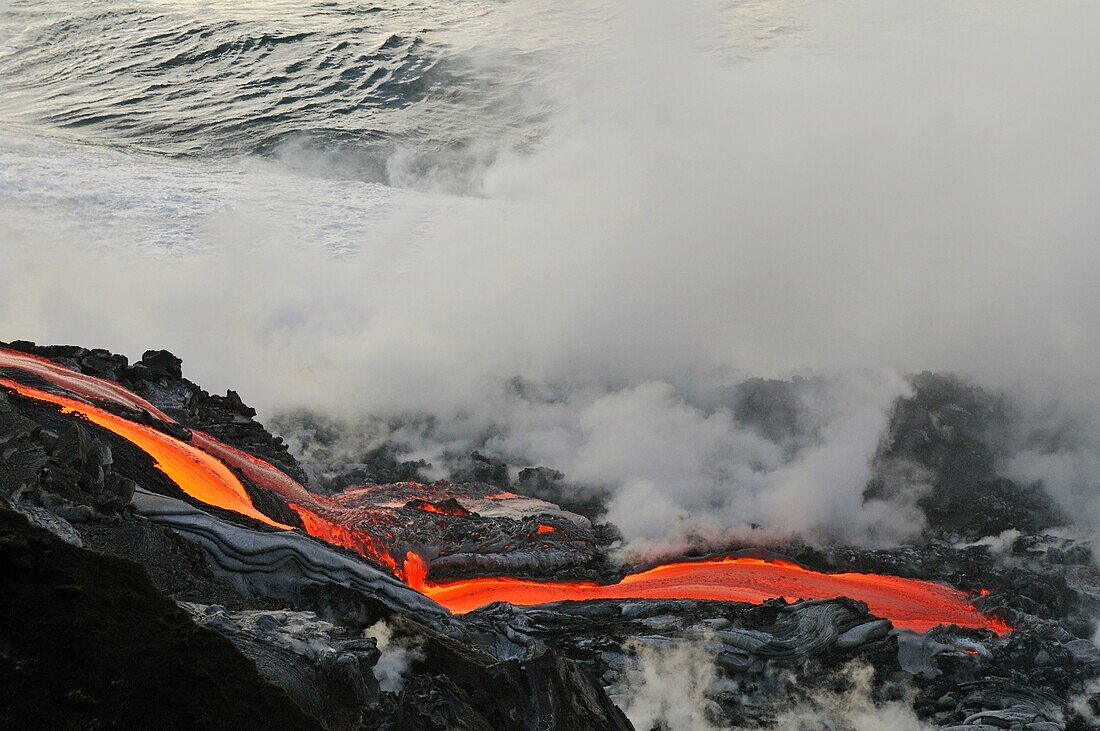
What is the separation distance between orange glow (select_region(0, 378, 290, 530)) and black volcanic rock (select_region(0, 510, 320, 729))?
247 inches

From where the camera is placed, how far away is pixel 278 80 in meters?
45.5

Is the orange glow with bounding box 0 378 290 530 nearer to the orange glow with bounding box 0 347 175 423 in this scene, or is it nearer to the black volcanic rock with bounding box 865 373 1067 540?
the orange glow with bounding box 0 347 175 423

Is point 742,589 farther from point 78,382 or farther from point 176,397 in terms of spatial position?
point 78,382

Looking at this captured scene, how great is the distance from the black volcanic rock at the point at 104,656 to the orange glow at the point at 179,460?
6.26 meters

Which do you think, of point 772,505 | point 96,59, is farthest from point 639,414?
point 96,59

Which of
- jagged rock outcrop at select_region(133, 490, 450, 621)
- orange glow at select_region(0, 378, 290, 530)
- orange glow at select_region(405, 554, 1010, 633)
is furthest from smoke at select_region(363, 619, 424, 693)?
orange glow at select_region(405, 554, 1010, 633)

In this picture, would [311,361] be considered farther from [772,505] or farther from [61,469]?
[61,469]

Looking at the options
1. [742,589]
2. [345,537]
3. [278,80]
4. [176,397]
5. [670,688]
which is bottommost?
[742,589]

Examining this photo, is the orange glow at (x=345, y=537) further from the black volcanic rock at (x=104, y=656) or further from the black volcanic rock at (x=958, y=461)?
the black volcanic rock at (x=958, y=461)

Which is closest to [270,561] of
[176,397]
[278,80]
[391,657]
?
[391,657]

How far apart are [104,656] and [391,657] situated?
3.58m

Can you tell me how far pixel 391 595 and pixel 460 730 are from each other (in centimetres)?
273

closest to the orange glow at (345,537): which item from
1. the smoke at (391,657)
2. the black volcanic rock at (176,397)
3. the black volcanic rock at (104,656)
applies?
the black volcanic rock at (176,397)

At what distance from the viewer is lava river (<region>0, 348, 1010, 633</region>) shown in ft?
45.6
